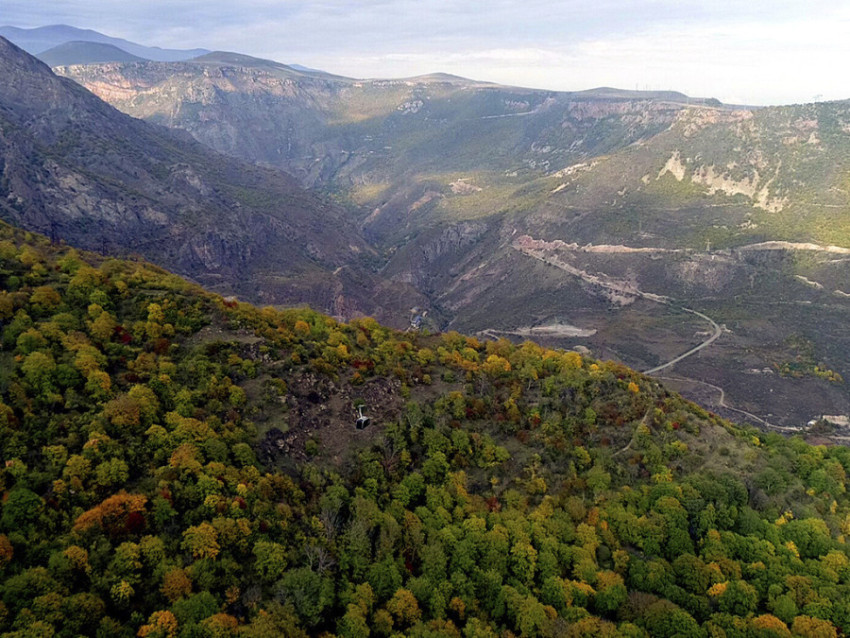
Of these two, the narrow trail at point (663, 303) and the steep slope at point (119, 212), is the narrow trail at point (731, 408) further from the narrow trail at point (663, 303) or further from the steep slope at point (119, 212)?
the steep slope at point (119, 212)

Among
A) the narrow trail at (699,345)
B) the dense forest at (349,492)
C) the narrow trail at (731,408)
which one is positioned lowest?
the narrow trail at (731,408)

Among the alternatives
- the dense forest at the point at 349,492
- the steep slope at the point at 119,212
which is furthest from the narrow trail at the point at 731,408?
the steep slope at the point at 119,212

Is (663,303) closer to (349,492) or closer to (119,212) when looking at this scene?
(349,492)

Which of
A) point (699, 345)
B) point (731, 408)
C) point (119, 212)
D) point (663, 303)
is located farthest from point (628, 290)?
point (119, 212)

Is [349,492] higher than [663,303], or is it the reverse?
[349,492]

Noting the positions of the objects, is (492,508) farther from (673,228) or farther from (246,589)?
(673,228)

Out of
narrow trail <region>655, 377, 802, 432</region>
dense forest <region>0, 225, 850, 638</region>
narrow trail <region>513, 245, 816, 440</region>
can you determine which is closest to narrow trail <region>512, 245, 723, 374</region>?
narrow trail <region>513, 245, 816, 440</region>

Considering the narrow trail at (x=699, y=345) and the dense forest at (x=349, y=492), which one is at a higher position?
the dense forest at (x=349, y=492)

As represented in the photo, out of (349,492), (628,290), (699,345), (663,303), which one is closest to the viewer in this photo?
(349,492)
